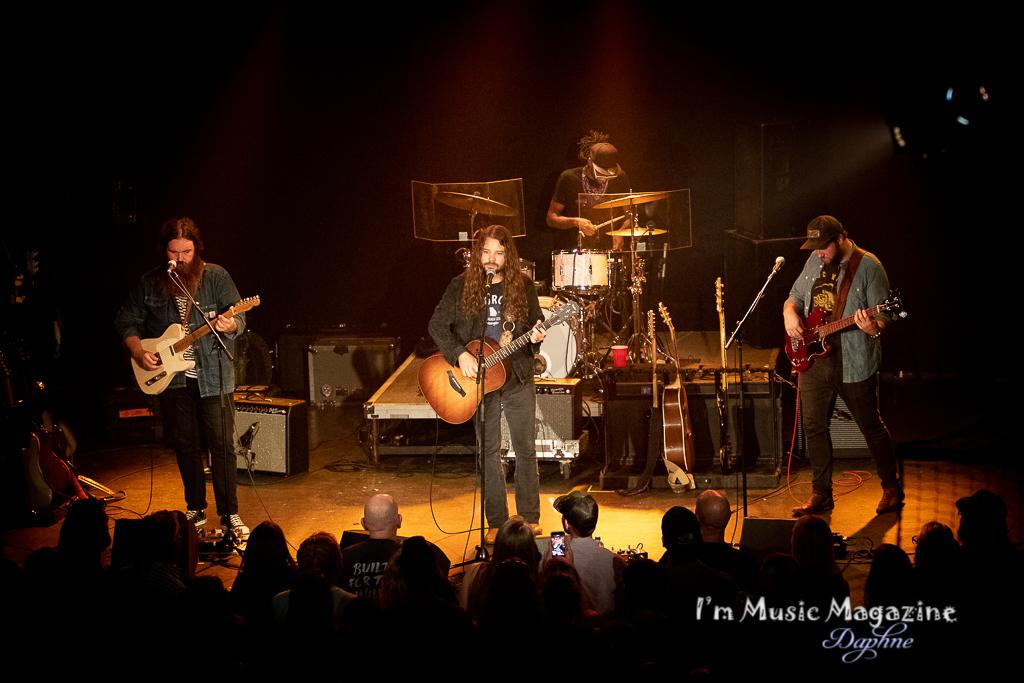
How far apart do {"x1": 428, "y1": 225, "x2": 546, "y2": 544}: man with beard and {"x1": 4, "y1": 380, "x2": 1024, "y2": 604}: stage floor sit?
1.86ft

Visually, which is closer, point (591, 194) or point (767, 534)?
point (767, 534)

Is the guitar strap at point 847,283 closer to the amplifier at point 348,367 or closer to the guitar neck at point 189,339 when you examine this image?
the guitar neck at point 189,339

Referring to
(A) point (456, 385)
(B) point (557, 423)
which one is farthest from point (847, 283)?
(A) point (456, 385)

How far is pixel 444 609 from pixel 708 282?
9297 mm

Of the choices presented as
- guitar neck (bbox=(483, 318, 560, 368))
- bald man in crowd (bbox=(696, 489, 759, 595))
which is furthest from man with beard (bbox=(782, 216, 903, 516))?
bald man in crowd (bbox=(696, 489, 759, 595))

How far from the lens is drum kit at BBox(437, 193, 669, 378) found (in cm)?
886

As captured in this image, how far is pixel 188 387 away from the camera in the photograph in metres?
6.31

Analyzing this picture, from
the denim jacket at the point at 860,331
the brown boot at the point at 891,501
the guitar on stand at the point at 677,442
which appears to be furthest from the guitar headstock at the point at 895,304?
the guitar on stand at the point at 677,442

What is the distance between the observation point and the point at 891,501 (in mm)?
6570

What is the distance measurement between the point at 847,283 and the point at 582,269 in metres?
3.32

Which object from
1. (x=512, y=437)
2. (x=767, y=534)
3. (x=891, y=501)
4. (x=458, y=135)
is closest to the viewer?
(x=767, y=534)

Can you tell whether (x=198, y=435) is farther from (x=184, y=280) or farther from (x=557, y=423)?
(x=557, y=423)

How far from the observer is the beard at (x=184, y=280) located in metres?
6.18

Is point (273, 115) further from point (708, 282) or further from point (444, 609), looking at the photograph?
point (444, 609)
